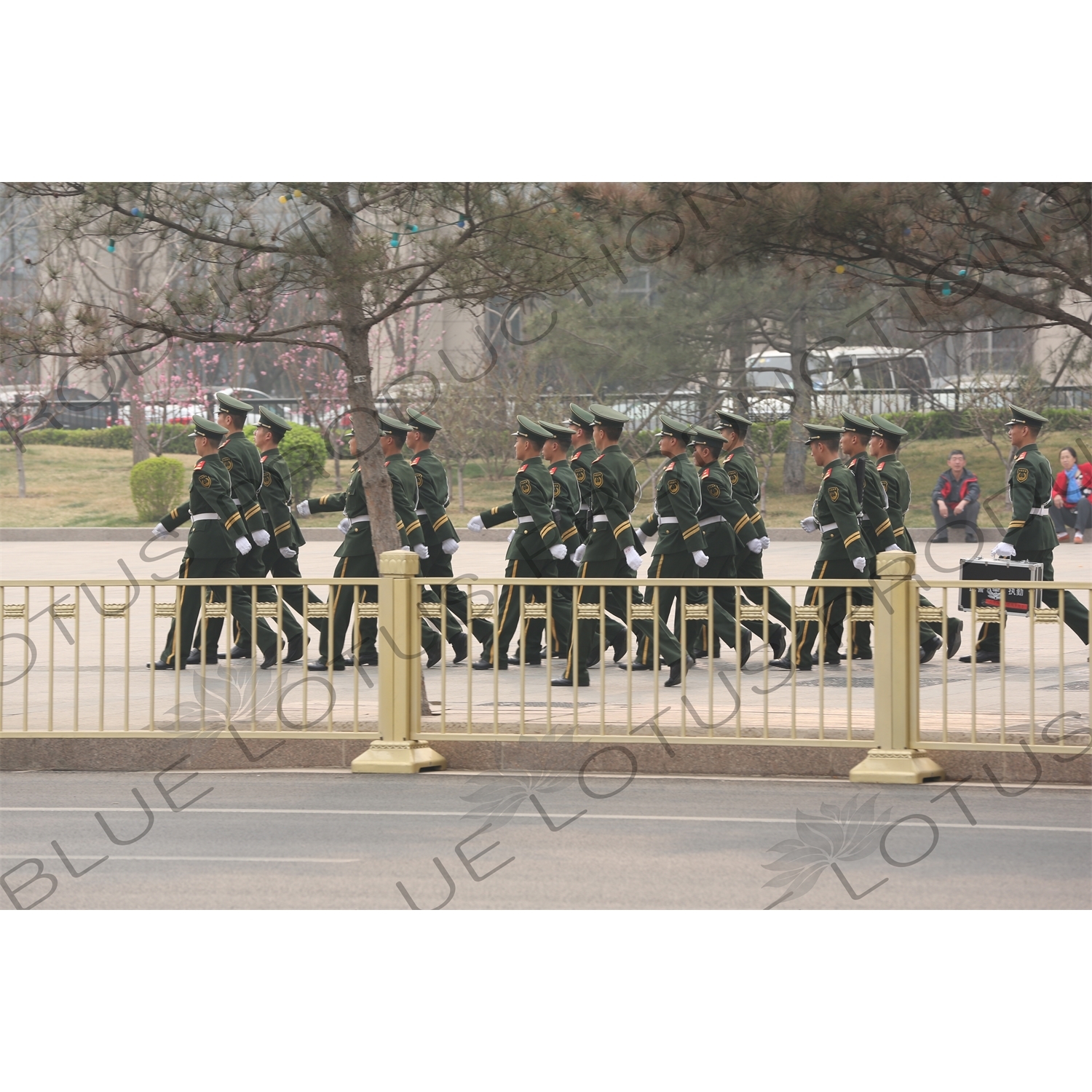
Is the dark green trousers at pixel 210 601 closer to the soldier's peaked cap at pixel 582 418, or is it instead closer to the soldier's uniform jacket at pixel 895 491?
the soldier's peaked cap at pixel 582 418

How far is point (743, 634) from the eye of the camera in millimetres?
12211

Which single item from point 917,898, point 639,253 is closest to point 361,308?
point 639,253

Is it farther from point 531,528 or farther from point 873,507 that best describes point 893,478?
point 531,528

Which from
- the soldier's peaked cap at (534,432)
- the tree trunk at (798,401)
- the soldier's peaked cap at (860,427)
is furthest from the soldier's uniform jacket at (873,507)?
the tree trunk at (798,401)

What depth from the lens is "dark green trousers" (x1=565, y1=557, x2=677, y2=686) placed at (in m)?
10.9

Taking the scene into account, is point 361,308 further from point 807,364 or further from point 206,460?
point 807,364

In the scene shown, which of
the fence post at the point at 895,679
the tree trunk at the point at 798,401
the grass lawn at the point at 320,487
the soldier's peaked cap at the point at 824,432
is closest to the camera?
the fence post at the point at 895,679

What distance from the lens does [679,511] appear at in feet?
39.7

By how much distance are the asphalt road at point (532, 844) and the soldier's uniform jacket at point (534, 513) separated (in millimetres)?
3423

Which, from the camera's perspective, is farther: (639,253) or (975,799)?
(639,253)

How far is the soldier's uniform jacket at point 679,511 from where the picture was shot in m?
12.1

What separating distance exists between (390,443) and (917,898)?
23.7ft

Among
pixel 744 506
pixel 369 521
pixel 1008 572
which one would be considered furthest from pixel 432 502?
pixel 1008 572

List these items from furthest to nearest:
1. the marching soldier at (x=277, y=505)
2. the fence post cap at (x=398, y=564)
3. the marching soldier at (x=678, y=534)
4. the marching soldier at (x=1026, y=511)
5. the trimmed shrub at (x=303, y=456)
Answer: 1. the trimmed shrub at (x=303, y=456)
2. the marching soldier at (x=277, y=505)
3. the marching soldier at (x=678, y=534)
4. the marching soldier at (x=1026, y=511)
5. the fence post cap at (x=398, y=564)
